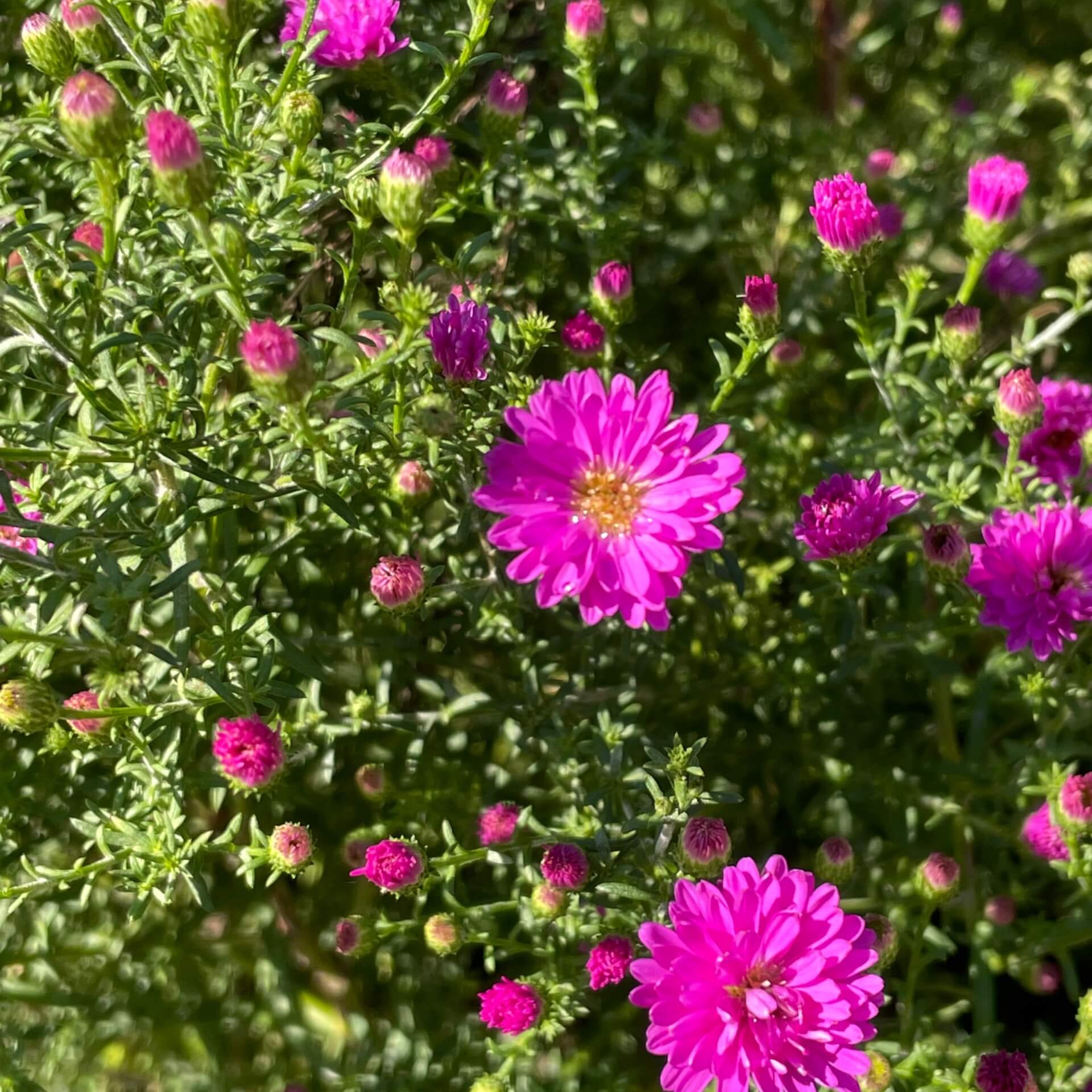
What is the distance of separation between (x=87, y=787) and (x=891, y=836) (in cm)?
153

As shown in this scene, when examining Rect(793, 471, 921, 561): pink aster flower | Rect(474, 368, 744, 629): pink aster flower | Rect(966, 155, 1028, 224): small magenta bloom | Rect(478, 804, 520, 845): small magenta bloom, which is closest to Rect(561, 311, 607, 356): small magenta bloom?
Rect(474, 368, 744, 629): pink aster flower

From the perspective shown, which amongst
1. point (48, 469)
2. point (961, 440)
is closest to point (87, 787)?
point (48, 469)

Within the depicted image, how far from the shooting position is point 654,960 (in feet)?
4.83

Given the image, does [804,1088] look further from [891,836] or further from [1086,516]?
[1086,516]

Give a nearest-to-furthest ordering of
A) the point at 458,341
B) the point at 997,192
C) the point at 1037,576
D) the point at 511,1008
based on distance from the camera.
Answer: the point at 458,341 → the point at 511,1008 → the point at 1037,576 → the point at 997,192

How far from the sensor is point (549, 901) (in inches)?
65.8

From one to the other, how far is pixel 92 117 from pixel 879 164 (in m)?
1.96

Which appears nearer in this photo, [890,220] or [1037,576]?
[1037,576]

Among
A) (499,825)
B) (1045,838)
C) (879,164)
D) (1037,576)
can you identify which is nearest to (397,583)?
(499,825)

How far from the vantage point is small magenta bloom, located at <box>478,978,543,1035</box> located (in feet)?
5.45

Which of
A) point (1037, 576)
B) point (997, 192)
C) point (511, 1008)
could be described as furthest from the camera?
point (997, 192)

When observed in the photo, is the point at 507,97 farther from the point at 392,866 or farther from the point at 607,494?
the point at 392,866

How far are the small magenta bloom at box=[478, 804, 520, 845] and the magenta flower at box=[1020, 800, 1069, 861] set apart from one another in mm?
908

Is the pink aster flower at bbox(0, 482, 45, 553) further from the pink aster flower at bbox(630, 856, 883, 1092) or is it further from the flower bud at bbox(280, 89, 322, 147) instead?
the pink aster flower at bbox(630, 856, 883, 1092)
